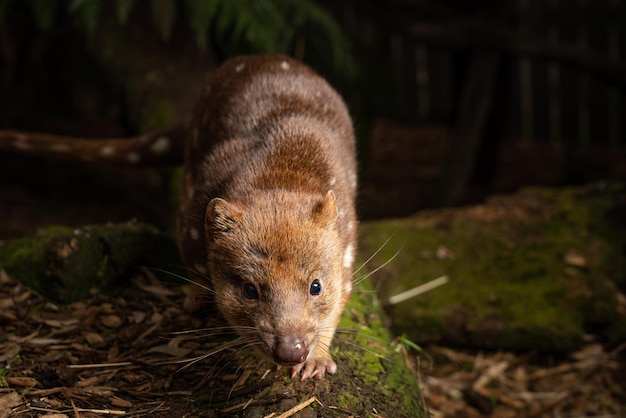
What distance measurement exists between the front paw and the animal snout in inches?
13.1

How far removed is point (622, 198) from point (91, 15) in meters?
3.98

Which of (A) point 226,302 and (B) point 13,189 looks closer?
(A) point 226,302

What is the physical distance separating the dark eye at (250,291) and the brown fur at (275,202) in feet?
0.05

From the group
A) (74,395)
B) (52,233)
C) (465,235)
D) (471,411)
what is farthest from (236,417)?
(465,235)

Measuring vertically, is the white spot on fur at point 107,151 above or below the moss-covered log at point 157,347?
above

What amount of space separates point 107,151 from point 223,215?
6.37 ft

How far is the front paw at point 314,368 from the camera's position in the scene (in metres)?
2.81

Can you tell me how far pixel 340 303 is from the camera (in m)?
2.95

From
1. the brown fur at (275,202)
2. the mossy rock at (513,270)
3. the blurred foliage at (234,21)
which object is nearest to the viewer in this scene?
the brown fur at (275,202)

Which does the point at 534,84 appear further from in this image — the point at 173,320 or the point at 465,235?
the point at 173,320

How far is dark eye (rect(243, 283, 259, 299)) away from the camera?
8.73ft

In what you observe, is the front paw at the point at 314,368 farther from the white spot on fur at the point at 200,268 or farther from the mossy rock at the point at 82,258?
the mossy rock at the point at 82,258

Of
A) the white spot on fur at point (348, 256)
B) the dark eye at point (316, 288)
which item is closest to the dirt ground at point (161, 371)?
the dark eye at point (316, 288)

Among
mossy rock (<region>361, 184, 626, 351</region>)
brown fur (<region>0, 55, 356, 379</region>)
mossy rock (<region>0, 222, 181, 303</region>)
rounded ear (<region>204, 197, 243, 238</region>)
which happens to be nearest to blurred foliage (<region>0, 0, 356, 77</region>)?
brown fur (<region>0, 55, 356, 379</region>)
